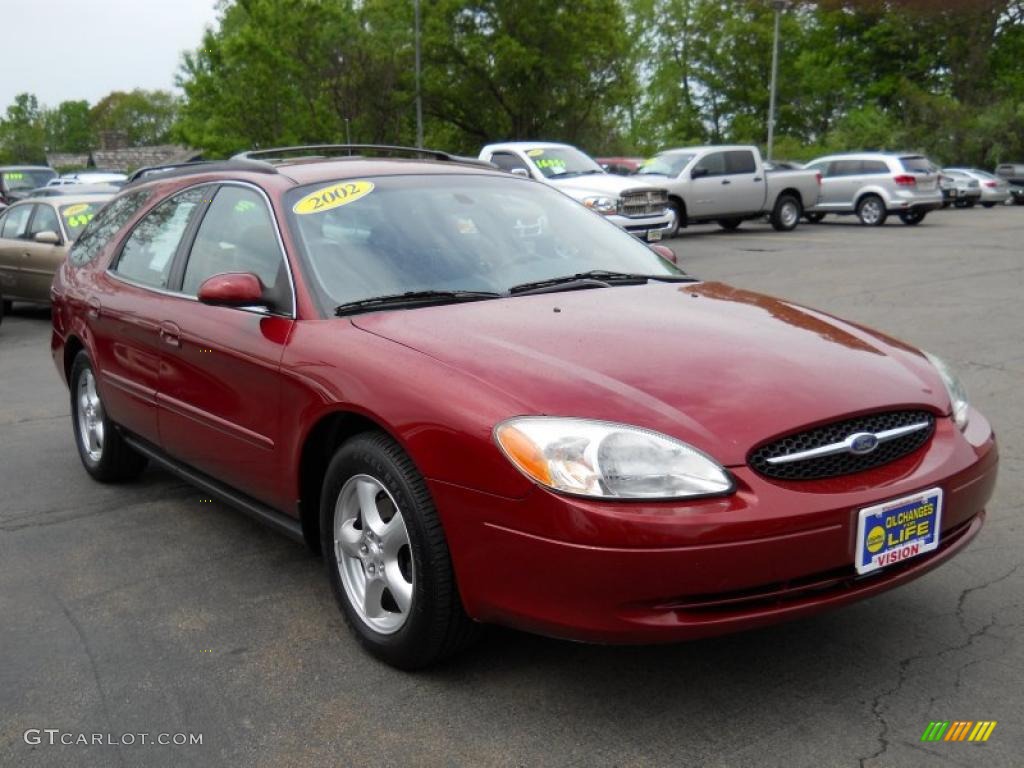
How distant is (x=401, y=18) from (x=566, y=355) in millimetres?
35601

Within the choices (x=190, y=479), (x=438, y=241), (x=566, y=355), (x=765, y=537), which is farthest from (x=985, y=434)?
(x=190, y=479)

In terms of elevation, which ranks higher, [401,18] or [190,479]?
[401,18]

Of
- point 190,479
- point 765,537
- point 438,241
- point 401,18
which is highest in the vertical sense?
point 401,18

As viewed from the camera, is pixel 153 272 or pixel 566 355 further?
pixel 153 272

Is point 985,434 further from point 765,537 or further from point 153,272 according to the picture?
point 153,272

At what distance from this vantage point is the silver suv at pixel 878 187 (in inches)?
994

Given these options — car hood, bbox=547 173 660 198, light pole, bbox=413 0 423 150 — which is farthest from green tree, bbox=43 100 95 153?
car hood, bbox=547 173 660 198

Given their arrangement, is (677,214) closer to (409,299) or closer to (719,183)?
(719,183)

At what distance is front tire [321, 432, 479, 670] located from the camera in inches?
122

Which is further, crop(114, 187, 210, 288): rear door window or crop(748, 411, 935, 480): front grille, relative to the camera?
crop(114, 187, 210, 288): rear door window

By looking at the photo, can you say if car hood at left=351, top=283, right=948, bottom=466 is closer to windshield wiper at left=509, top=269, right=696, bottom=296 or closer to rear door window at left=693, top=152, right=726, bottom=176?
windshield wiper at left=509, top=269, right=696, bottom=296

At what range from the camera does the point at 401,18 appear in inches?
1433

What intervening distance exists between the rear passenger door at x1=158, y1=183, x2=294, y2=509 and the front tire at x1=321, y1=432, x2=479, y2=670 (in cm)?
38

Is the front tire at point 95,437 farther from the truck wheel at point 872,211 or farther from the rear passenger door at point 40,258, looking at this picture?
the truck wheel at point 872,211
